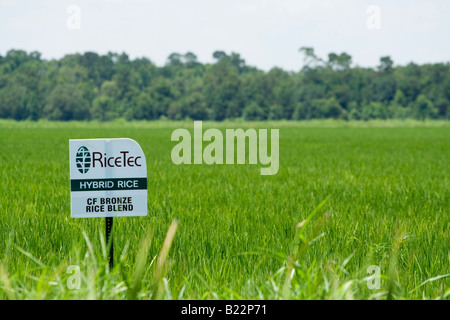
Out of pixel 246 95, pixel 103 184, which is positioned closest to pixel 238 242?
pixel 103 184

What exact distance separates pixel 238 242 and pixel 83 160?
1.35 m

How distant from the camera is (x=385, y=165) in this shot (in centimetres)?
990

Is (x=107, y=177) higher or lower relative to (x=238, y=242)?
higher

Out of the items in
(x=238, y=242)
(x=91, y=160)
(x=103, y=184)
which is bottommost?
(x=238, y=242)

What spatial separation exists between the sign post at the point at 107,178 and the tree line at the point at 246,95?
2622 inches

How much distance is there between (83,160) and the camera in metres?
2.12

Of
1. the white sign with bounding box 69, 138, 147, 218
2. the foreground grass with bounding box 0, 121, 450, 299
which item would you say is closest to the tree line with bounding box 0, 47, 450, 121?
the foreground grass with bounding box 0, 121, 450, 299

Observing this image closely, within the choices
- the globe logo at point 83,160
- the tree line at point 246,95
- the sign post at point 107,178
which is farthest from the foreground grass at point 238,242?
the tree line at point 246,95

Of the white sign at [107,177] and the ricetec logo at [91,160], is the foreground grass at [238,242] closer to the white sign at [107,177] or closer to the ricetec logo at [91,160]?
the white sign at [107,177]

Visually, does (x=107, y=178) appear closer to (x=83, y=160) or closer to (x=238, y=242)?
(x=83, y=160)

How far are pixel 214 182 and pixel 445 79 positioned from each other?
73.4 meters

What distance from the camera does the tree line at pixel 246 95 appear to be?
6775 centimetres
